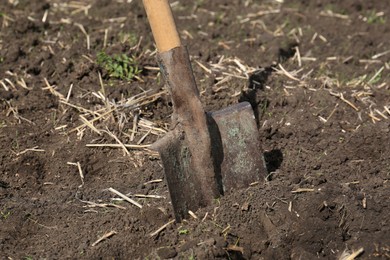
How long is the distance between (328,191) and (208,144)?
783mm

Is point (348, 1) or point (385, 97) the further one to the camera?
point (348, 1)

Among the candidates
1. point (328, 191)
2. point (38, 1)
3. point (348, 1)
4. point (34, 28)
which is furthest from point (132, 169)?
point (348, 1)

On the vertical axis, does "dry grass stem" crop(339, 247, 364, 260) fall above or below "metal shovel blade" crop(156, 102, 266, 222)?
below

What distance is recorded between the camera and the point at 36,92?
17.2ft

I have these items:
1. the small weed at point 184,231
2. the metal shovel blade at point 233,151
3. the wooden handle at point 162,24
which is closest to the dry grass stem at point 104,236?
the small weed at point 184,231

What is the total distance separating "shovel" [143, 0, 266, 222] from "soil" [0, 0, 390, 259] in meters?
0.14

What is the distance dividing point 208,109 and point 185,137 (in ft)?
2.75

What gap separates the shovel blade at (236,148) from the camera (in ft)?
14.2

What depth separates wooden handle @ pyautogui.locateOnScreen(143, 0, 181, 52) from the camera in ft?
13.7

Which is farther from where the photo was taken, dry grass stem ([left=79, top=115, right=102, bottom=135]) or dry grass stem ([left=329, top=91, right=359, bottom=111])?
dry grass stem ([left=329, top=91, right=359, bottom=111])

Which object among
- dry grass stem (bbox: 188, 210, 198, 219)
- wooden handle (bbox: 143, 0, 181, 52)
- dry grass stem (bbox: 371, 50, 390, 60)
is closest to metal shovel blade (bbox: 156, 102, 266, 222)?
dry grass stem (bbox: 188, 210, 198, 219)

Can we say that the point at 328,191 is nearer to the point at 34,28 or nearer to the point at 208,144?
the point at 208,144

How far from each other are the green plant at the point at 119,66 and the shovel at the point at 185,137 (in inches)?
44.8

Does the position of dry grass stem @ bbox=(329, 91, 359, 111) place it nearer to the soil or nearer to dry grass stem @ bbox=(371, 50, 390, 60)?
the soil
